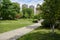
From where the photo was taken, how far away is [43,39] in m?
12.2

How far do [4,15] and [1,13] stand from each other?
3.50ft

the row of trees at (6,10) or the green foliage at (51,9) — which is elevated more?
the green foliage at (51,9)

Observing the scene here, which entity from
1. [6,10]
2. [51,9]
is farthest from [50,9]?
[6,10]

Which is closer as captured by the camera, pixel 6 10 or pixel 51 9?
pixel 51 9

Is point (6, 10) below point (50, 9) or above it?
below

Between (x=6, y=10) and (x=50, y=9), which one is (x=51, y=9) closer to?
(x=50, y=9)

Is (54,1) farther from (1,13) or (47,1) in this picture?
(1,13)

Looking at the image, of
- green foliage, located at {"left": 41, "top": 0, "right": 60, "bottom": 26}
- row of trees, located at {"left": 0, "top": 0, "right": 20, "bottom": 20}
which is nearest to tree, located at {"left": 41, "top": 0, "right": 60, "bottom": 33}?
green foliage, located at {"left": 41, "top": 0, "right": 60, "bottom": 26}

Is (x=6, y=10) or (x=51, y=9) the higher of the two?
(x=51, y=9)

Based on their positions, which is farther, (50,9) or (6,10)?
(6,10)

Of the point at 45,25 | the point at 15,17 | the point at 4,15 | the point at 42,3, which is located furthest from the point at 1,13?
the point at 42,3

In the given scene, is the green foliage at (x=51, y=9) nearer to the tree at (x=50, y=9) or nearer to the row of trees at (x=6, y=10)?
the tree at (x=50, y=9)

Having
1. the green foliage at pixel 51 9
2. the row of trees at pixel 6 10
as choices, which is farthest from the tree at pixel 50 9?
the row of trees at pixel 6 10

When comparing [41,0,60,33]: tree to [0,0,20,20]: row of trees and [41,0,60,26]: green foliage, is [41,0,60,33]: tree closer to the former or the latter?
[41,0,60,26]: green foliage
